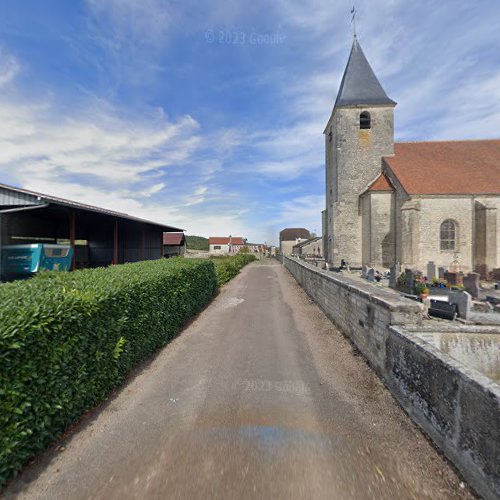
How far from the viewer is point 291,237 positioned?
79.3 metres

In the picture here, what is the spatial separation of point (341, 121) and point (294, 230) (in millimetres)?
58377

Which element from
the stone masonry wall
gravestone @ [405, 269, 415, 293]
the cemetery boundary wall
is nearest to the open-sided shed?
the stone masonry wall

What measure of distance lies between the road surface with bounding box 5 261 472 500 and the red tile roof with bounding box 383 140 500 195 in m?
21.3

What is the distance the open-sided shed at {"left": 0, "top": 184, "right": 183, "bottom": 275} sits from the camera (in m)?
9.23

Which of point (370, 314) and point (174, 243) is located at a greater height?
point (174, 243)

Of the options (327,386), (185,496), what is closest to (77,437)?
(185,496)

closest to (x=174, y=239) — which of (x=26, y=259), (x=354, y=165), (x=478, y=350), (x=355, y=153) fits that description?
(x=26, y=259)

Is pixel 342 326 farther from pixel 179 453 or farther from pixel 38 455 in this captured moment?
pixel 38 455

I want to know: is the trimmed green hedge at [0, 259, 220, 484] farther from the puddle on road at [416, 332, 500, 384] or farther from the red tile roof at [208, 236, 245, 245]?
the red tile roof at [208, 236, 245, 245]

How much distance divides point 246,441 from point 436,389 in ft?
6.86

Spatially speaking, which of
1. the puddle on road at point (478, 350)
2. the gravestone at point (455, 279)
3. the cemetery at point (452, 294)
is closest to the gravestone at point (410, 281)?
the cemetery at point (452, 294)

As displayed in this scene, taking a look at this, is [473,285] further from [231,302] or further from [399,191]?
[399,191]

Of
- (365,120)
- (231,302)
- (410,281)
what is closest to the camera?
(231,302)

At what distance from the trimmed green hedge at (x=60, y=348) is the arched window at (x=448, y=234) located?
2346cm
